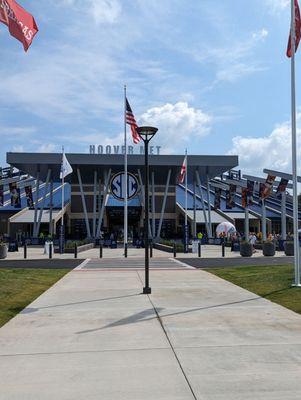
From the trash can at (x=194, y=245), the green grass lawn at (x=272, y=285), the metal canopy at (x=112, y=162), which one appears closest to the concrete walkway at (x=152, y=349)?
the green grass lawn at (x=272, y=285)

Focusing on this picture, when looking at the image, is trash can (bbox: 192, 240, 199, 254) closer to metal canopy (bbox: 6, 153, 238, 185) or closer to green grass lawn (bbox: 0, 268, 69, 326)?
green grass lawn (bbox: 0, 268, 69, 326)

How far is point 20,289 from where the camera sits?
13680mm

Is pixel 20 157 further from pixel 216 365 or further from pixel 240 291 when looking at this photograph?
pixel 216 365

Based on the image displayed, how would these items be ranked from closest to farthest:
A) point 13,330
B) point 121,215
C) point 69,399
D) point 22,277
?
point 69,399
point 13,330
point 22,277
point 121,215

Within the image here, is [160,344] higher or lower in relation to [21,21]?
lower

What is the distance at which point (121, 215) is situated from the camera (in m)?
80.2

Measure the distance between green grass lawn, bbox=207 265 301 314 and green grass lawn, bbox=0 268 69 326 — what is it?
5.80 meters

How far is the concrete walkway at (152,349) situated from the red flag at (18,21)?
6.17 meters

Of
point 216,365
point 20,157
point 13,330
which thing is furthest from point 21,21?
point 20,157

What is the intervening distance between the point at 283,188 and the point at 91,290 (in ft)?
138

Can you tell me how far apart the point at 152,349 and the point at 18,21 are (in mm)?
8159

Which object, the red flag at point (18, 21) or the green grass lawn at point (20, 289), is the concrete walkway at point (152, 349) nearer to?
the green grass lawn at point (20, 289)

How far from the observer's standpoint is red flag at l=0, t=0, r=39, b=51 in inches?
433

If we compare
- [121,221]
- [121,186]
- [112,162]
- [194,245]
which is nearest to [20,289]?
[121,186]
